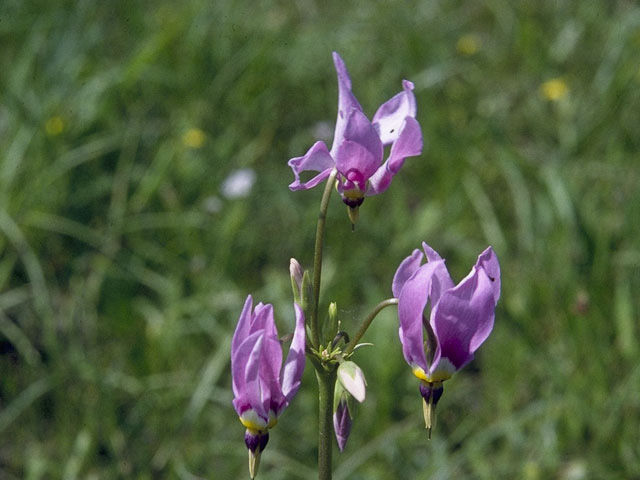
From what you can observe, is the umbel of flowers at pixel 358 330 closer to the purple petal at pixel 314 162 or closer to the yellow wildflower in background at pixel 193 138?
the purple petal at pixel 314 162

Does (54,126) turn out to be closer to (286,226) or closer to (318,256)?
(286,226)

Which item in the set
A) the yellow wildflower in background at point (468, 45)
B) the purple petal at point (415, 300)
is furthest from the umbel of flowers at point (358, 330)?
the yellow wildflower in background at point (468, 45)

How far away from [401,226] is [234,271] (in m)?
0.64

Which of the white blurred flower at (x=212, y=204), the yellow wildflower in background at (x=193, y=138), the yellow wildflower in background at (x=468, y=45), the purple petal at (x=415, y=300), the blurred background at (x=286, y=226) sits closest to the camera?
the purple petal at (x=415, y=300)

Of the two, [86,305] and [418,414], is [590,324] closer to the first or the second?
[418,414]

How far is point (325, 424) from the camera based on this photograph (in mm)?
1045

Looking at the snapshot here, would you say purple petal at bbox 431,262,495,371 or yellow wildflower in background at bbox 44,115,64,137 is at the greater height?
purple petal at bbox 431,262,495,371

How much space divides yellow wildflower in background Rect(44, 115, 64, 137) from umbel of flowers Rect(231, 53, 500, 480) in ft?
7.94

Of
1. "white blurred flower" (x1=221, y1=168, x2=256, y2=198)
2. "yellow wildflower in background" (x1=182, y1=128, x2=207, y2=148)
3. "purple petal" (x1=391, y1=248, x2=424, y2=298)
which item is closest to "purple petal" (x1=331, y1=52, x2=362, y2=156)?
"purple petal" (x1=391, y1=248, x2=424, y2=298)

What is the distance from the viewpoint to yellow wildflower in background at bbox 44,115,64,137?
3.24 meters

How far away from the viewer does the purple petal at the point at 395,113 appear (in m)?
1.09

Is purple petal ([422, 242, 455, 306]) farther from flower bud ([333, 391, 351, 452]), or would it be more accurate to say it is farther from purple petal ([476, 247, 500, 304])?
flower bud ([333, 391, 351, 452])

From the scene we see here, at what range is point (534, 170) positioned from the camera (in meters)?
3.12

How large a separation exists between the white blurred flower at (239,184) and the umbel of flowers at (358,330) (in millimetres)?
2134
